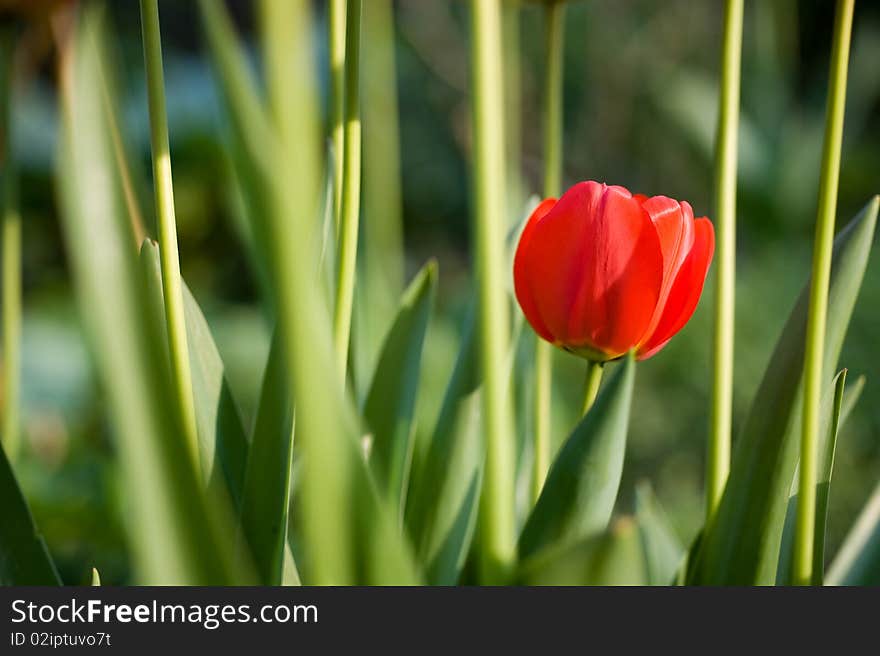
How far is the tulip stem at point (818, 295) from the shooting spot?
210 mm

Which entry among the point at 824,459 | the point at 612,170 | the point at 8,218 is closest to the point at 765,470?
the point at 824,459

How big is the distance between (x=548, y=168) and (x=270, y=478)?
0.57ft

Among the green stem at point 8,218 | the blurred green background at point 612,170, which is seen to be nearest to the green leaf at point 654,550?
the green stem at point 8,218

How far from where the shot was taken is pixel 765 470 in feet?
0.78

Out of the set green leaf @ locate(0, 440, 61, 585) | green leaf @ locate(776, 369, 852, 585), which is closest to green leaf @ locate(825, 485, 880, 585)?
green leaf @ locate(776, 369, 852, 585)

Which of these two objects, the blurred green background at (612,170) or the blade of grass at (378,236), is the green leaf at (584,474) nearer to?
the blade of grass at (378,236)

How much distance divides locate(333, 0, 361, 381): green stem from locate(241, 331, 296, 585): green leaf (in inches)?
0.7

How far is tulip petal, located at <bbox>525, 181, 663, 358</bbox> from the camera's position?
0.26 m

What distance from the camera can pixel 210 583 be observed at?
17 cm

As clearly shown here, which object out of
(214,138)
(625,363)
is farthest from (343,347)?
(214,138)

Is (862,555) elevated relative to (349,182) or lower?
lower

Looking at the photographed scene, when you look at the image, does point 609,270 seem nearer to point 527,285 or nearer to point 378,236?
point 527,285

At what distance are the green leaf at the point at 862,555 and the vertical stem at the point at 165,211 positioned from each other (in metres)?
0.21

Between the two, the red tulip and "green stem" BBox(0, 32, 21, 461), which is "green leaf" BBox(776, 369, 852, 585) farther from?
"green stem" BBox(0, 32, 21, 461)
